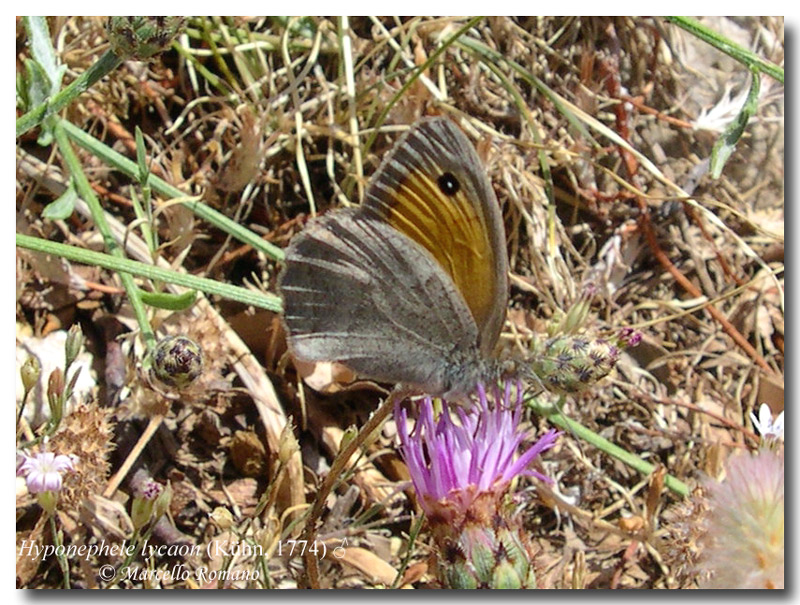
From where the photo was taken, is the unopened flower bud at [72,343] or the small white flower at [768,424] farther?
the small white flower at [768,424]

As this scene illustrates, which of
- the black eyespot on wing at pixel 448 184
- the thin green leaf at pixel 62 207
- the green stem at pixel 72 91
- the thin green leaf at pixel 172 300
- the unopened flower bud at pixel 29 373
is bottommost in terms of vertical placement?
the unopened flower bud at pixel 29 373

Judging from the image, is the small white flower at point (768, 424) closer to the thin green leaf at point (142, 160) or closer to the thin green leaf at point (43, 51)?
the thin green leaf at point (142, 160)

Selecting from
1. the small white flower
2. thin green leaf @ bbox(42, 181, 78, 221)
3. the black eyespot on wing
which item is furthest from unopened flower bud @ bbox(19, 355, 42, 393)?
the small white flower

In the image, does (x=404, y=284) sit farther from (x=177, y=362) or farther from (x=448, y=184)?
(x=177, y=362)

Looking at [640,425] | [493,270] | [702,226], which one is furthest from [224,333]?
[702,226]

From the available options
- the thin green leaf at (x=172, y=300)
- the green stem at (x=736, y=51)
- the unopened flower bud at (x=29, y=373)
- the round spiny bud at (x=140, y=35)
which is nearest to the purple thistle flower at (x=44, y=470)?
the unopened flower bud at (x=29, y=373)

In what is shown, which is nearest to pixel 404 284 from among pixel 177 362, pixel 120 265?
pixel 177 362

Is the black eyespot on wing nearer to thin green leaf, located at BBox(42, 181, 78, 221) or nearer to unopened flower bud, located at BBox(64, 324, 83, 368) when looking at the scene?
unopened flower bud, located at BBox(64, 324, 83, 368)
